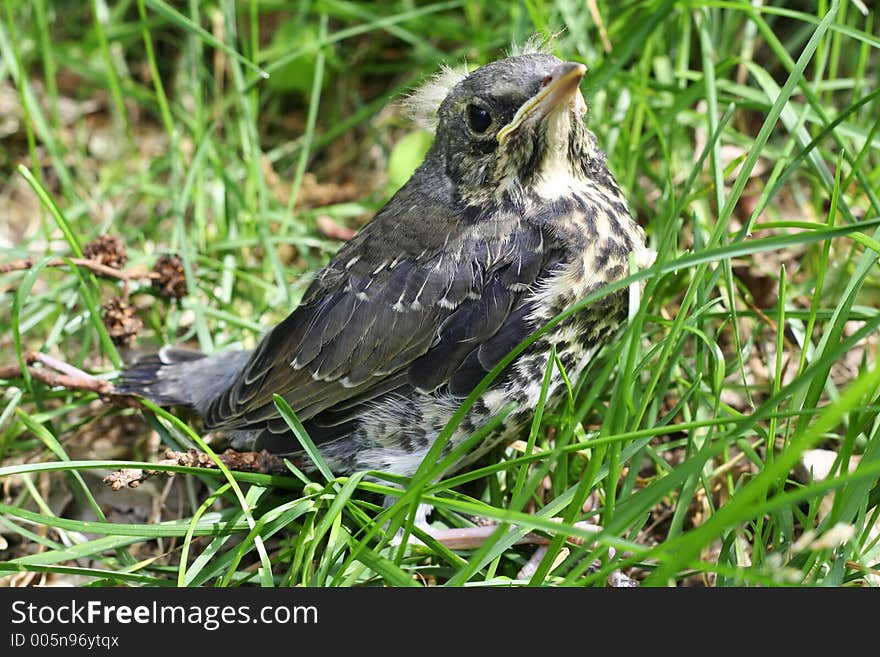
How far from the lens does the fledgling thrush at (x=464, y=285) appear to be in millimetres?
2193

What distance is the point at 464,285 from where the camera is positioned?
→ 88.9 inches

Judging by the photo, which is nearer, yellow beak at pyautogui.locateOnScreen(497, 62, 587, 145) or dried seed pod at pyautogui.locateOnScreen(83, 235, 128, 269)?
yellow beak at pyautogui.locateOnScreen(497, 62, 587, 145)

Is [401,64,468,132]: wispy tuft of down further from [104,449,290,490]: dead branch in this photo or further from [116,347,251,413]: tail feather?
[104,449,290,490]: dead branch

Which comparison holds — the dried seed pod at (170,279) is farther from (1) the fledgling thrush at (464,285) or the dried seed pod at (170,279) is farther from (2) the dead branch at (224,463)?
(2) the dead branch at (224,463)

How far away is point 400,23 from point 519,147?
1.71m

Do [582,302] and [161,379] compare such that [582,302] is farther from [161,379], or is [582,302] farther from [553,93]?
[161,379]

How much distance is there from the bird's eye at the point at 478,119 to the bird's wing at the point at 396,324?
24 centimetres

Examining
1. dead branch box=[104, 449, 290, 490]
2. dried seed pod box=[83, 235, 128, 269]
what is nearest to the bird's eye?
dead branch box=[104, 449, 290, 490]

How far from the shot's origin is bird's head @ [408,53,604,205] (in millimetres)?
2125

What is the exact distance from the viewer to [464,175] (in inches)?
92.2

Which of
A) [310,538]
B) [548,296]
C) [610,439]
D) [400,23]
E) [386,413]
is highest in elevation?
[400,23]

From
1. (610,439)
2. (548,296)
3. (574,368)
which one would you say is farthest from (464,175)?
(610,439)
